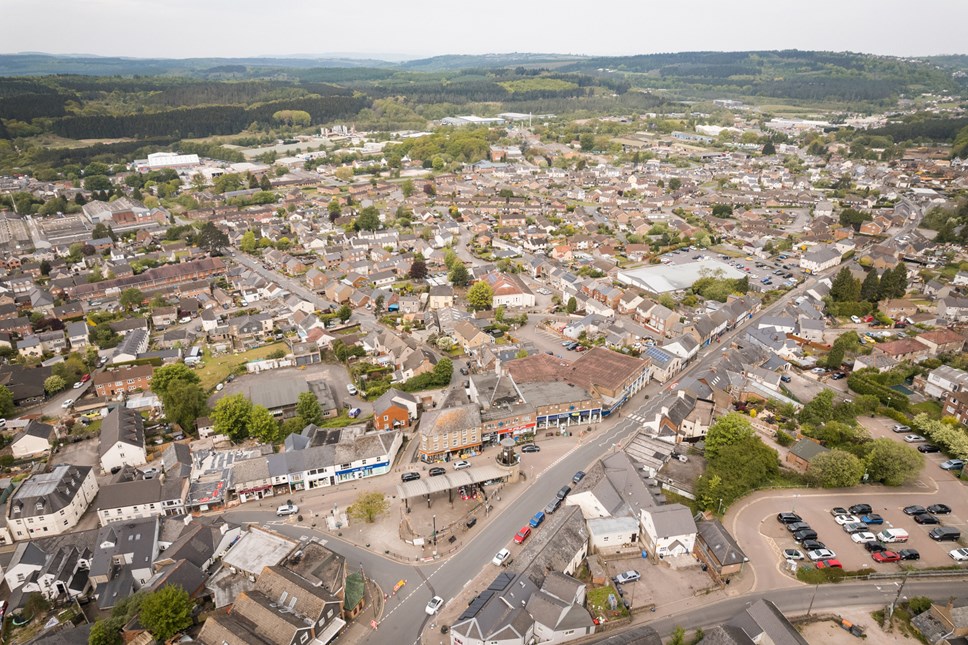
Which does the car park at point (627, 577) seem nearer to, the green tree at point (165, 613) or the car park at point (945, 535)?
the car park at point (945, 535)

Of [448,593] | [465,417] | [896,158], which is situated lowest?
[448,593]

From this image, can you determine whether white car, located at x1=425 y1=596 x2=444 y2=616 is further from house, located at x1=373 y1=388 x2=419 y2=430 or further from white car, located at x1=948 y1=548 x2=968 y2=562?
white car, located at x1=948 y1=548 x2=968 y2=562

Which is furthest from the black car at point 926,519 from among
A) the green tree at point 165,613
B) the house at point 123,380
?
the house at point 123,380

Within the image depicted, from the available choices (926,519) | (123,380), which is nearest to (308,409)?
(123,380)

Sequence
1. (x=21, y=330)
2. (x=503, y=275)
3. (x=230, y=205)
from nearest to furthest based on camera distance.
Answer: (x=21, y=330)
(x=503, y=275)
(x=230, y=205)

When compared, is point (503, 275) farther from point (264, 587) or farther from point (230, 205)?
point (230, 205)

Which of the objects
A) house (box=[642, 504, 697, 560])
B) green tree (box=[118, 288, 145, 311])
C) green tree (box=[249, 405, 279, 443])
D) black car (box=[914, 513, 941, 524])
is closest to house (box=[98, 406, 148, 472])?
green tree (box=[249, 405, 279, 443])

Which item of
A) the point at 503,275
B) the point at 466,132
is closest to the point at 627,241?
the point at 503,275
